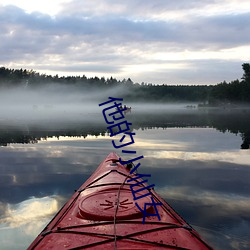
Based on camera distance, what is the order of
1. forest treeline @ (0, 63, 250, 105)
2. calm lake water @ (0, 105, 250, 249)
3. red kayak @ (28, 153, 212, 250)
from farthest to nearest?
1. forest treeline @ (0, 63, 250, 105)
2. calm lake water @ (0, 105, 250, 249)
3. red kayak @ (28, 153, 212, 250)

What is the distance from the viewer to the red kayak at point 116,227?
4629mm

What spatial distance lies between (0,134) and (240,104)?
96.6 meters

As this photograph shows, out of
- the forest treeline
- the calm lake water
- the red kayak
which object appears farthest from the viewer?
the forest treeline

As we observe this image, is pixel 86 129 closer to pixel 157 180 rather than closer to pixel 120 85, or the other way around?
pixel 157 180

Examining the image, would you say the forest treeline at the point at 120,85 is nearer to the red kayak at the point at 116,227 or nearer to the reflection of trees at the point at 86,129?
the reflection of trees at the point at 86,129

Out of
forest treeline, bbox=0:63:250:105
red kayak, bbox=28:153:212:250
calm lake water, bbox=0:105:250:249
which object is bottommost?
calm lake water, bbox=0:105:250:249

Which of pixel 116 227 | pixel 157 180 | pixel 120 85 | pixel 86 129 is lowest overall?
pixel 157 180

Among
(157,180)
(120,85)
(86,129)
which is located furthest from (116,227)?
(120,85)

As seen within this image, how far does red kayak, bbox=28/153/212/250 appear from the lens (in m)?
4.63

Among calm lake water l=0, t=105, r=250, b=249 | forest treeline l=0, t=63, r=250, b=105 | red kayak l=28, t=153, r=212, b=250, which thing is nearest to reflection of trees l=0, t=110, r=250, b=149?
calm lake water l=0, t=105, r=250, b=249

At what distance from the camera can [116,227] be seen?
16.7ft

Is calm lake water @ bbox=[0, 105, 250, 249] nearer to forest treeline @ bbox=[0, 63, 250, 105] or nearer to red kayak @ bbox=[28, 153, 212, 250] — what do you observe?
red kayak @ bbox=[28, 153, 212, 250]

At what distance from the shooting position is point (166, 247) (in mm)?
4496

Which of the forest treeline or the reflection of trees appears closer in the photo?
the reflection of trees
